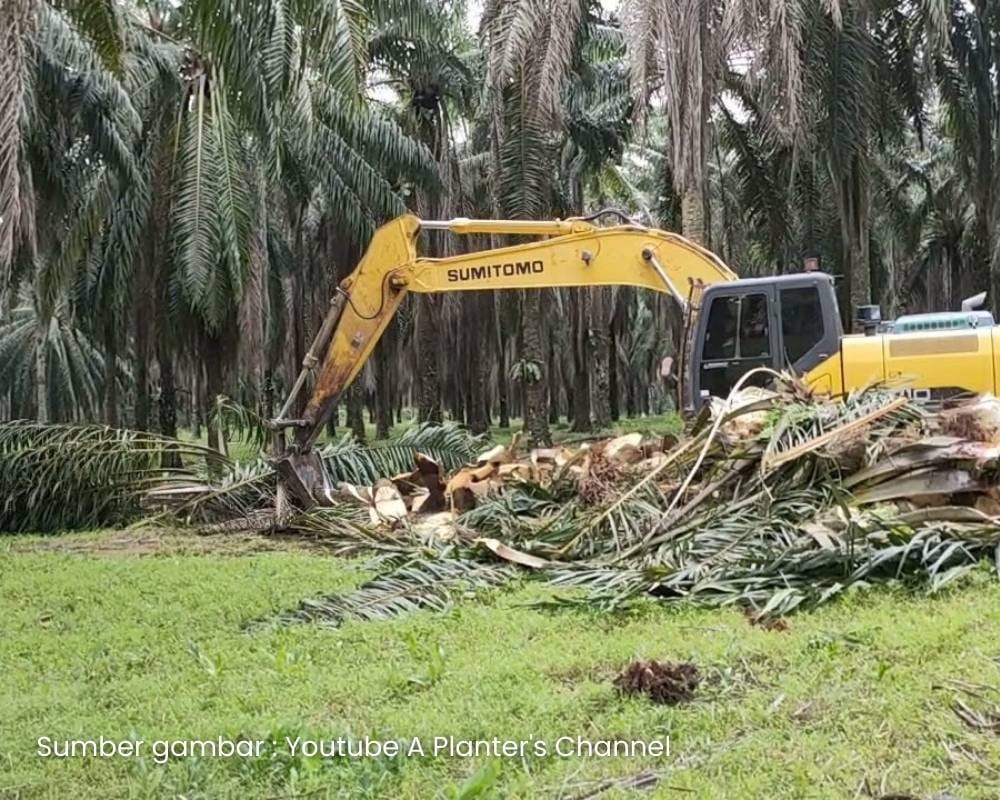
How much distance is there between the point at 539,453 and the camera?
38.9ft

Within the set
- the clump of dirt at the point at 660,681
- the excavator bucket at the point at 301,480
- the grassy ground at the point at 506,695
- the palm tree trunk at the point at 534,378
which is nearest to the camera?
the grassy ground at the point at 506,695

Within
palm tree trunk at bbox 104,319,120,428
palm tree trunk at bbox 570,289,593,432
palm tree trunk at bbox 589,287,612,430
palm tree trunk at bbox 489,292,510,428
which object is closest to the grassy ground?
palm tree trunk at bbox 104,319,120,428

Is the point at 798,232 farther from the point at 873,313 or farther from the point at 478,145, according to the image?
the point at 873,313

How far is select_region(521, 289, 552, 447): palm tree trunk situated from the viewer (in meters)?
21.1

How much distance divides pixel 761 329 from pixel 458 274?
3.31m

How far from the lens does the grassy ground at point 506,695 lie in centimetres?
414

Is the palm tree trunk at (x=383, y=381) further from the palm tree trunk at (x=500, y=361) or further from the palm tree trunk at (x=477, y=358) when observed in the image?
the palm tree trunk at (x=500, y=361)

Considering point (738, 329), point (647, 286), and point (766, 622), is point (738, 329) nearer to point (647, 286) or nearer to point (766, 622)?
point (647, 286)

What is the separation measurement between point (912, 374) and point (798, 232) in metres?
13.4

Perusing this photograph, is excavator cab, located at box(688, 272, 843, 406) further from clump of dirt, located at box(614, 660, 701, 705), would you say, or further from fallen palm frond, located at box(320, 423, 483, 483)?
clump of dirt, located at box(614, 660, 701, 705)

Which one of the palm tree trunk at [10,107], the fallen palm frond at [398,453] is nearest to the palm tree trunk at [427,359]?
the fallen palm frond at [398,453]

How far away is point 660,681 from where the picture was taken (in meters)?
4.98

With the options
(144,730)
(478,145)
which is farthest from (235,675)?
(478,145)

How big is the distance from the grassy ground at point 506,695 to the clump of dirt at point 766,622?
79 millimetres
